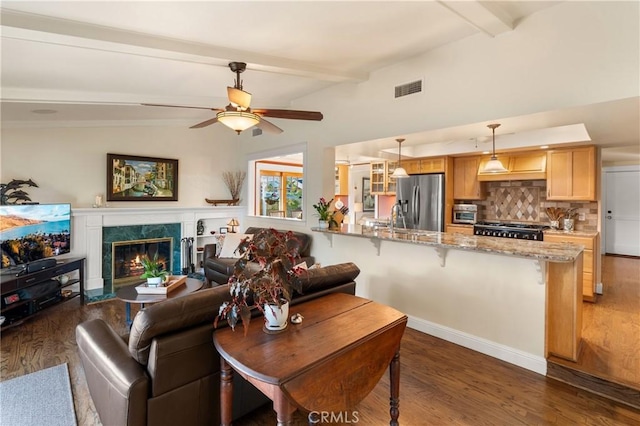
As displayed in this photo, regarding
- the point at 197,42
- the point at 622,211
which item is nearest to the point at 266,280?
the point at 197,42

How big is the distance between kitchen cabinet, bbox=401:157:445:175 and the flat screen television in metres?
5.63

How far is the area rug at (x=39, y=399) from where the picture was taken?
6.66 ft

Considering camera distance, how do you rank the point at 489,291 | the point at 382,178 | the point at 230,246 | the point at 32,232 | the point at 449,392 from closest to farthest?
the point at 449,392 < the point at 489,291 < the point at 32,232 < the point at 230,246 < the point at 382,178

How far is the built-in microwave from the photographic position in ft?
18.8

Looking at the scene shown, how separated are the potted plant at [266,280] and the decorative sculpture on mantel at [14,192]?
13.1ft

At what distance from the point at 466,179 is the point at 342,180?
3658 mm

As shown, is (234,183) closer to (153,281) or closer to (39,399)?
(153,281)

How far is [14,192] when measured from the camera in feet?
12.9

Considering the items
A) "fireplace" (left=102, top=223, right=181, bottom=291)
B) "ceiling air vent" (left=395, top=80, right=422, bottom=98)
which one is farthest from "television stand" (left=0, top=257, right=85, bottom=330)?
"ceiling air vent" (left=395, top=80, right=422, bottom=98)

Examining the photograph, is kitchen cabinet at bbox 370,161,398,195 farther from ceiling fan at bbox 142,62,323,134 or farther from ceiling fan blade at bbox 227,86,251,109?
ceiling fan blade at bbox 227,86,251,109

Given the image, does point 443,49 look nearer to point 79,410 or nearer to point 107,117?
point 79,410

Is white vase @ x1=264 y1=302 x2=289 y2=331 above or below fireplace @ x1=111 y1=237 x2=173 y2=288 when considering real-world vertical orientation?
above

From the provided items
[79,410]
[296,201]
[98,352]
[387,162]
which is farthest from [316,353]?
[387,162]

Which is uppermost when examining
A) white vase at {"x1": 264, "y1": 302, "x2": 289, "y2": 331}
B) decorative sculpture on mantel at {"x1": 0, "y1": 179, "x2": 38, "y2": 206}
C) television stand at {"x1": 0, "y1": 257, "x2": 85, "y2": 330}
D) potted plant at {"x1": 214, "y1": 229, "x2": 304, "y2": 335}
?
decorative sculpture on mantel at {"x1": 0, "y1": 179, "x2": 38, "y2": 206}
